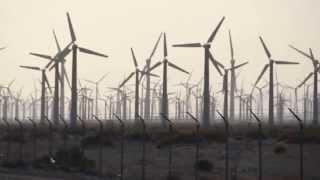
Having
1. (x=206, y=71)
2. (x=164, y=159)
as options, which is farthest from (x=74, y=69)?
(x=164, y=159)

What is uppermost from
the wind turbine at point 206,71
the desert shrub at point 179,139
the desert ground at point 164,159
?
the wind turbine at point 206,71

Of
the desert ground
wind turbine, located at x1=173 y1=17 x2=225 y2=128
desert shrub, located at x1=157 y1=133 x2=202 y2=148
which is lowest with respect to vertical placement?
the desert ground

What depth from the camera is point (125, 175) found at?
124 ft

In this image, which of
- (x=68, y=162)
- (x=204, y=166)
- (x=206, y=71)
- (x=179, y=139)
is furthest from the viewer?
(x=206, y=71)

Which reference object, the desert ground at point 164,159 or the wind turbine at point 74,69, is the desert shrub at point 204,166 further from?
the wind turbine at point 74,69

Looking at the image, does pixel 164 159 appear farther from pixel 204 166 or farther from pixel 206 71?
pixel 206 71

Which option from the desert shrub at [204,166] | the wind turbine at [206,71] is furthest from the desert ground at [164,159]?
the wind turbine at [206,71]

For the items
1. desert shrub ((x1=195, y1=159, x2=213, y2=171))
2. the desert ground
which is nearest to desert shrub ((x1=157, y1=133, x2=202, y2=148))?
the desert ground

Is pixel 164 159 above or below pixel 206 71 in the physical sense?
below

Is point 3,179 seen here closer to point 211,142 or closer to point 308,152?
point 308,152

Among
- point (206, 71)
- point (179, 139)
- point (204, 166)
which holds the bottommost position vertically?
point (204, 166)

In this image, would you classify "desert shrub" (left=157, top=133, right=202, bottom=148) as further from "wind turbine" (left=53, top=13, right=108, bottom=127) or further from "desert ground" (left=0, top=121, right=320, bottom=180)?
"wind turbine" (left=53, top=13, right=108, bottom=127)

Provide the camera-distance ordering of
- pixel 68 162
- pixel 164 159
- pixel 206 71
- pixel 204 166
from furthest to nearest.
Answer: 1. pixel 206 71
2. pixel 164 159
3. pixel 68 162
4. pixel 204 166

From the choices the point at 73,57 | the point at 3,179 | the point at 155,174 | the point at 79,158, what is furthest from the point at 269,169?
the point at 73,57
